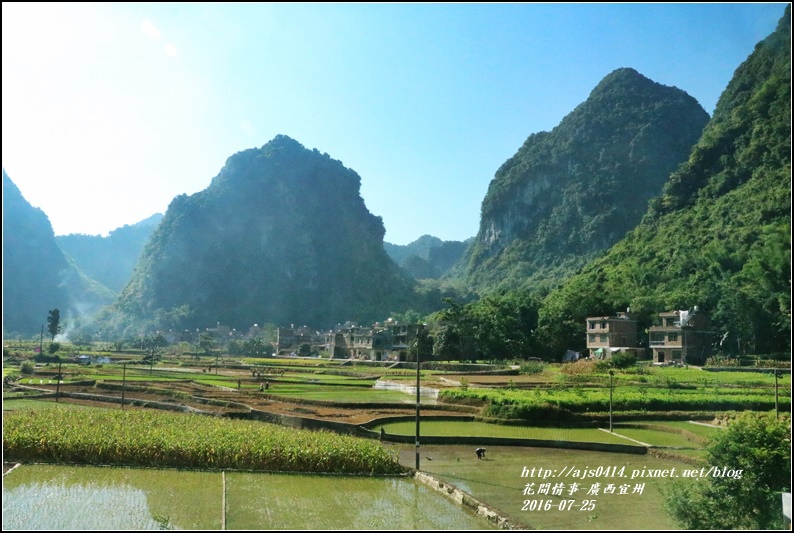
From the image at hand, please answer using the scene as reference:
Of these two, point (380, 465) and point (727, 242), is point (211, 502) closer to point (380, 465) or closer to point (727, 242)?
point (380, 465)

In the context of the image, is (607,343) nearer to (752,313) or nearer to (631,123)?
(752,313)

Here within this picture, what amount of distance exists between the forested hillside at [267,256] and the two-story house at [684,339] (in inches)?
3498

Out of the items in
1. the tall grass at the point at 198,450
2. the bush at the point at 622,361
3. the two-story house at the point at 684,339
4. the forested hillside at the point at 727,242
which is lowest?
the tall grass at the point at 198,450

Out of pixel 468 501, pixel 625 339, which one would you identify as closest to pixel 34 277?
pixel 625 339

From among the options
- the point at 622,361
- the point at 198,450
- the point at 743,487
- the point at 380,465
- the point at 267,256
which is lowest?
the point at 380,465

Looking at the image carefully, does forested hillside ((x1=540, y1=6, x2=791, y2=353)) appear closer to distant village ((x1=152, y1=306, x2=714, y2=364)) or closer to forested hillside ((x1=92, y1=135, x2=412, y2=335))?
distant village ((x1=152, y1=306, x2=714, y2=364))

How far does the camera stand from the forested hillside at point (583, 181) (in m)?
118

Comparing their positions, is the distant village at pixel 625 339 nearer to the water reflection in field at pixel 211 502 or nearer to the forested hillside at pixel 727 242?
the forested hillside at pixel 727 242

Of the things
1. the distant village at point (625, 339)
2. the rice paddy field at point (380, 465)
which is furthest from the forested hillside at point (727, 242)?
the rice paddy field at point (380, 465)

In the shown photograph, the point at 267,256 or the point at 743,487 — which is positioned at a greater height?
the point at 267,256

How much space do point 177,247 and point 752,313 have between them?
129154 millimetres

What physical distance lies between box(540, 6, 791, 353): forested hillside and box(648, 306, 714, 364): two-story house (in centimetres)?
135

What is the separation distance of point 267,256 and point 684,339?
11653cm

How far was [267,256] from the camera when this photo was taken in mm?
146125
